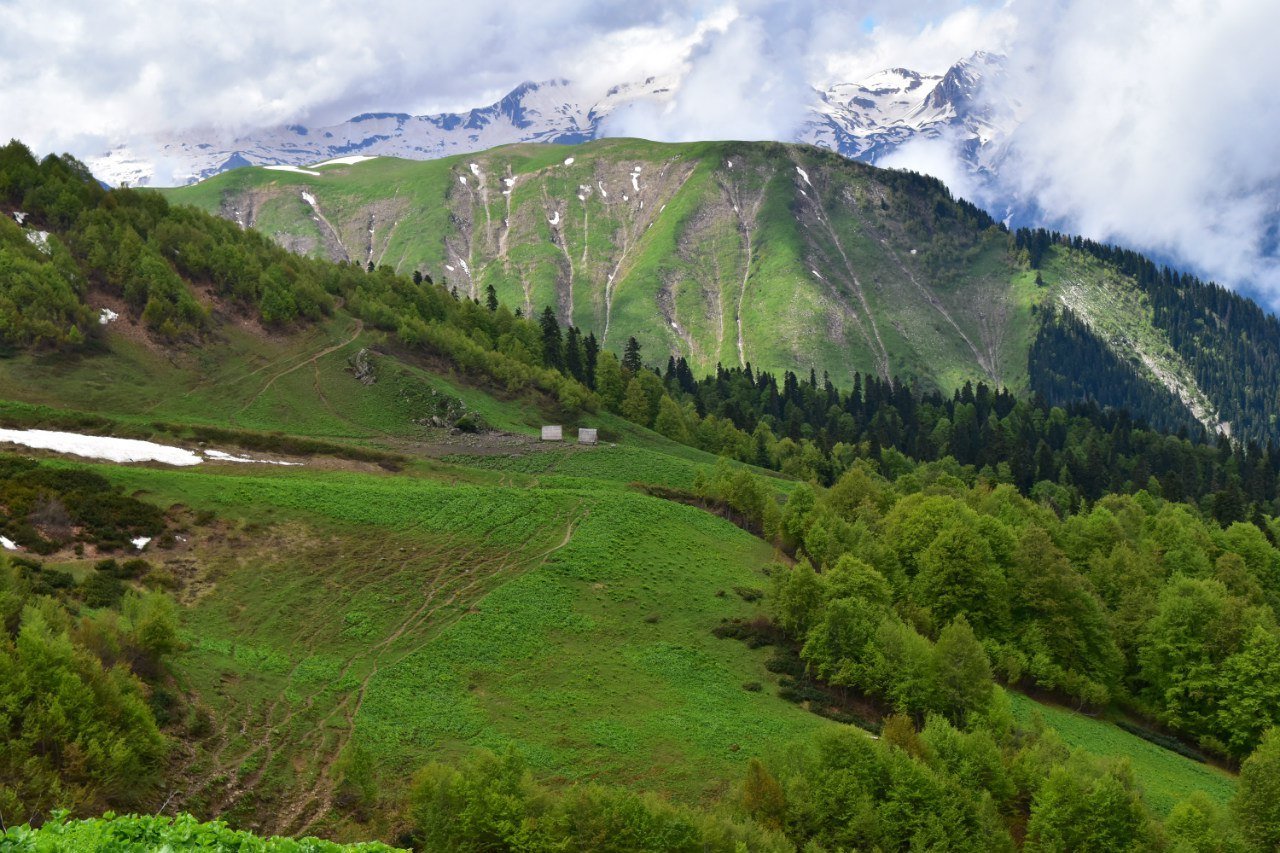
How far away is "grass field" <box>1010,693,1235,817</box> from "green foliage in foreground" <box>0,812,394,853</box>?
56.9 metres

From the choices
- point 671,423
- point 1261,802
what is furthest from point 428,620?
point 671,423

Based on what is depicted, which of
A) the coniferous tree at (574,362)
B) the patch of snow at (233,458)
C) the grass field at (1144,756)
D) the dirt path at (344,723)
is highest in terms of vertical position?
the coniferous tree at (574,362)

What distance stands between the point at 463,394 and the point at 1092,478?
126 meters

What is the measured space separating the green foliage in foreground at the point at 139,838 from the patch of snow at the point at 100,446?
70.4 metres

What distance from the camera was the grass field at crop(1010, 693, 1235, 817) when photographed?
61.8 meters

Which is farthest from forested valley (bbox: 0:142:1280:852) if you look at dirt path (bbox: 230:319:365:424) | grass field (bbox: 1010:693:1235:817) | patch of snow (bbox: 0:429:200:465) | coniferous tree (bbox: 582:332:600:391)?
patch of snow (bbox: 0:429:200:465)

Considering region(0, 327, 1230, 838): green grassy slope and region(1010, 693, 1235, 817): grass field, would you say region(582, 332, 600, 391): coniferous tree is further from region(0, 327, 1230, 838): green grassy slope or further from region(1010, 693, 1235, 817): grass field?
region(1010, 693, 1235, 817): grass field

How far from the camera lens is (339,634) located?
2382 inches

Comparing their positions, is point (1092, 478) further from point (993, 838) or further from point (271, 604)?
point (271, 604)

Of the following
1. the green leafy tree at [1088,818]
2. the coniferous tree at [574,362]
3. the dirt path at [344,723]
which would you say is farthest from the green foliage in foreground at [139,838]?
the coniferous tree at [574,362]

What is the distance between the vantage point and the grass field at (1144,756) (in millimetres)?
61834

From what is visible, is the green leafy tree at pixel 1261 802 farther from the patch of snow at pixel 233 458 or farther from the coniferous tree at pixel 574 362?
the coniferous tree at pixel 574 362

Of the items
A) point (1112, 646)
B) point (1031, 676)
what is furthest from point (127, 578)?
point (1112, 646)

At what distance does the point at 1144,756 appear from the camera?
69562 millimetres
